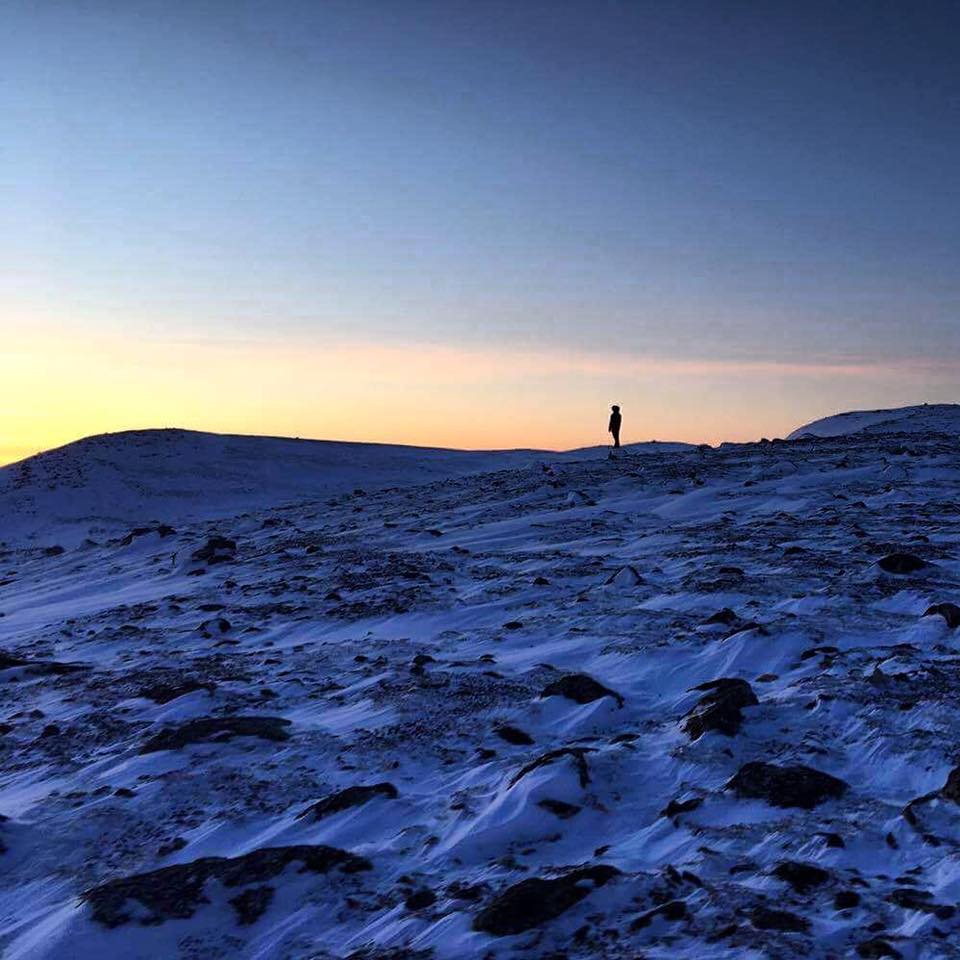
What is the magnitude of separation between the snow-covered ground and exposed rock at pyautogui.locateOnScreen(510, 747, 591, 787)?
2cm

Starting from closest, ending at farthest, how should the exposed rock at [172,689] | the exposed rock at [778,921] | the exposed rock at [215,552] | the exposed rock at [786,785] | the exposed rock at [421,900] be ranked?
the exposed rock at [778,921]
the exposed rock at [421,900]
the exposed rock at [786,785]
the exposed rock at [172,689]
the exposed rock at [215,552]

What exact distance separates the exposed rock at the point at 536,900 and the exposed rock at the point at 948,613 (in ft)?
13.1

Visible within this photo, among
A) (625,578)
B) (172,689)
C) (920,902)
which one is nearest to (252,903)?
(920,902)

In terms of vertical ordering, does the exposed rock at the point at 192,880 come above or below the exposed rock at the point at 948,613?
below

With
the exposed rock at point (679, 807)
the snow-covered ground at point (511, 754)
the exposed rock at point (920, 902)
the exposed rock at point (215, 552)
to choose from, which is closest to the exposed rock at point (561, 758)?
the snow-covered ground at point (511, 754)

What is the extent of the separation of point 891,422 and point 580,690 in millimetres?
25469

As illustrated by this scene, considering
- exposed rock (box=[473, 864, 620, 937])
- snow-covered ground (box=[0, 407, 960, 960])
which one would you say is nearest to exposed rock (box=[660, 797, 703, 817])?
snow-covered ground (box=[0, 407, 960, 960])

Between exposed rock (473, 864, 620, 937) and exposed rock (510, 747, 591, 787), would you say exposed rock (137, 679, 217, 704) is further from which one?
exposed rock (473, 864, 620, 937)

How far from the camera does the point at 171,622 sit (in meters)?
9.70

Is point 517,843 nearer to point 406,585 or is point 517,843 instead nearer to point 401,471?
point 406,585

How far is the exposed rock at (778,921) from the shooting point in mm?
3256

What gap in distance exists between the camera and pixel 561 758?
4.68 meters

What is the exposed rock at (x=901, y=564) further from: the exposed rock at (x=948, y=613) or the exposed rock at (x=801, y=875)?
the exposed rock at (x=801, y=875)

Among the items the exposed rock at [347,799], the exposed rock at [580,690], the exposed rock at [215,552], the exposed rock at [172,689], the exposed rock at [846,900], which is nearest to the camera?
the exposed rock at [846,900]
